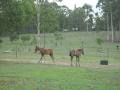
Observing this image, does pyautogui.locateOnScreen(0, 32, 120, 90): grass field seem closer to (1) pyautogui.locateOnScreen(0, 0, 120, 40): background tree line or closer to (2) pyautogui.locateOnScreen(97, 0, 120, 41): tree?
(1) pyautogui.locateOnScreen(0, 0, 120, 40): background tree line

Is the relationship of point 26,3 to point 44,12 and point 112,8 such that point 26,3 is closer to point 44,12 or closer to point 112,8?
point 44,12

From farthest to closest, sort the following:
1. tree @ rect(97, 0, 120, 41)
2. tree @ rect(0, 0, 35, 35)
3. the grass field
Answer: tree @ rect(97, 0, 120, 41)
tree @ rect(0, 0, 35, 35)
the grass field

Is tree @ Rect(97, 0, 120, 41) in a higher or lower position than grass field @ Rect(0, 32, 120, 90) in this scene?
higher

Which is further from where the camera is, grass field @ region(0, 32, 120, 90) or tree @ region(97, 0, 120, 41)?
tree @ region(97, 0, 120, 41)

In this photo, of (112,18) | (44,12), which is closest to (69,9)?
(112,18)

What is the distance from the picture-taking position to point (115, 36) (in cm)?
10700

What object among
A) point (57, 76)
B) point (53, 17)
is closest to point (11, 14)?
point (57, 76)

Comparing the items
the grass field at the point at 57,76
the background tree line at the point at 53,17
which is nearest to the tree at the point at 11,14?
the background tree line at the point at 53,17

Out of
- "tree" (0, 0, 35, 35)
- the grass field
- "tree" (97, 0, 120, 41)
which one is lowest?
the grass field

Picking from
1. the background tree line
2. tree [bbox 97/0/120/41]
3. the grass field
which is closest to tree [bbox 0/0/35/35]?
the background tree line

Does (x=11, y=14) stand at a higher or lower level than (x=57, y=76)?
higher

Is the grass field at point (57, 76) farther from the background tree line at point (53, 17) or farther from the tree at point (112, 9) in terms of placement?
the tree at point (112, 9)

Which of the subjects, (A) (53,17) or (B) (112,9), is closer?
(A) (53,17)

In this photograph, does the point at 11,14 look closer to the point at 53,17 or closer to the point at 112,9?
the point at 53,17
